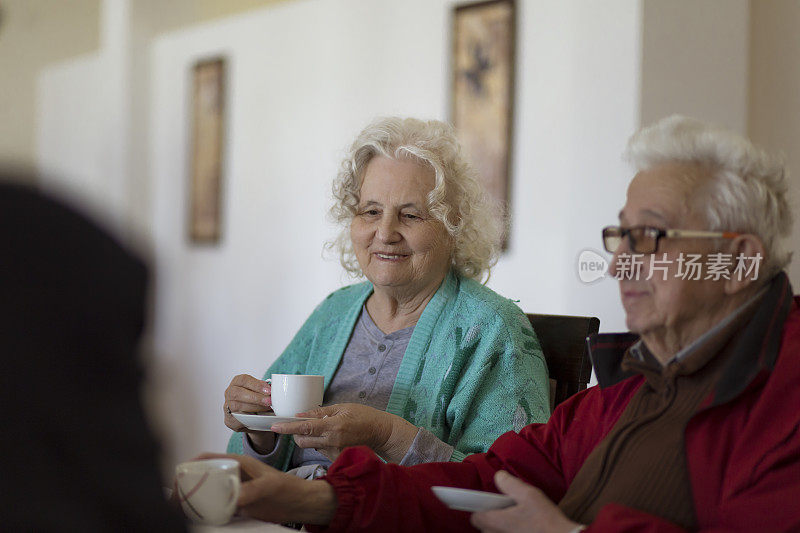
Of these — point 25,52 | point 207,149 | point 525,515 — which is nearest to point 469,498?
point 525,515

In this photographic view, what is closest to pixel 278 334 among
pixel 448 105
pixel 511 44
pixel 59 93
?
pixel 448 105

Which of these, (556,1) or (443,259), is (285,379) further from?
(556,1)

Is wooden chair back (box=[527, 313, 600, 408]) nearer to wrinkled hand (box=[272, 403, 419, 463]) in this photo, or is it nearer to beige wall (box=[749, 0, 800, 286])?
wrinkled hand (box=[272, 403, 419, 463])

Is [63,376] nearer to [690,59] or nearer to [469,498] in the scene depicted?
[469,498]

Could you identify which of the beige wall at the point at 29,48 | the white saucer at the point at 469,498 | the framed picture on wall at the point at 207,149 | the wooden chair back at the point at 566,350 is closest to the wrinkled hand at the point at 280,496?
the white saucer at the point at 469,498

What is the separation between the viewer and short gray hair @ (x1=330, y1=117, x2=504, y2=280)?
2068 millimetres

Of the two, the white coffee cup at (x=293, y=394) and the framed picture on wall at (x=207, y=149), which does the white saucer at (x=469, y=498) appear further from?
the framed picture on wall at (x=207, y=149)

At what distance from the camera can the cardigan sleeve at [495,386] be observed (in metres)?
1.77

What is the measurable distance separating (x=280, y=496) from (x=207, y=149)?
14.6 feet

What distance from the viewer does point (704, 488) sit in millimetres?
1141

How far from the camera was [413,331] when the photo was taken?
6.55 ft

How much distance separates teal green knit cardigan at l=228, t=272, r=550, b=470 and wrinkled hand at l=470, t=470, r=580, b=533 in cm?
51

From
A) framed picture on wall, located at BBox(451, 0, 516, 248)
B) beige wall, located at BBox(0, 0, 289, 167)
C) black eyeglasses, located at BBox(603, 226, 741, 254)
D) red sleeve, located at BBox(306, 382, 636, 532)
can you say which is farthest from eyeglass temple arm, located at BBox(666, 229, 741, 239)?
beige wall, located at BBox(0, 0, 289, 167)

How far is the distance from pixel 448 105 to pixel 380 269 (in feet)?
7.18
